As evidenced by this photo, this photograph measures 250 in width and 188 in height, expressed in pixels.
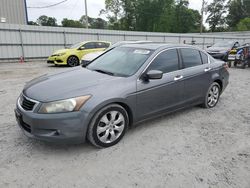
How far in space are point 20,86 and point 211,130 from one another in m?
5.92

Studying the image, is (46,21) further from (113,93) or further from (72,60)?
(113,93)

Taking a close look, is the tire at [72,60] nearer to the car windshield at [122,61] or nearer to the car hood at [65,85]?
the car windshield at [122,61]

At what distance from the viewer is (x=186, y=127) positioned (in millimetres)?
3898

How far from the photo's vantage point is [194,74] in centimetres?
426

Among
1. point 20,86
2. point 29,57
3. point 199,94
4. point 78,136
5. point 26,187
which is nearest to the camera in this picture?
point 26,187

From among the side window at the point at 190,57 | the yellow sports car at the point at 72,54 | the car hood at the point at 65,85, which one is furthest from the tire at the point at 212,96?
the yellow sports car at the point at 72,54

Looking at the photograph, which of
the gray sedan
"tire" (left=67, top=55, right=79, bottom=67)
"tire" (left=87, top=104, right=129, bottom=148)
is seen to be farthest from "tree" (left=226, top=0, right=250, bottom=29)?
"tire" (left=87, top=104, right=129, bottom=148)

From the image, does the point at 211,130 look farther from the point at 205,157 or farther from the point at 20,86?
the point at 20,86

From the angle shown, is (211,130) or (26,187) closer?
(26,187)

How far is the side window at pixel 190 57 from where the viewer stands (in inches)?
166

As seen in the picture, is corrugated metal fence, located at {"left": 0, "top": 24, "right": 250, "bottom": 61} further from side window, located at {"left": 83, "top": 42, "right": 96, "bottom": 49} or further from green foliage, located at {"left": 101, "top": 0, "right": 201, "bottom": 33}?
green foliage, located at {"left": 101, "top": 0, "right": 201, "bottom": 33}

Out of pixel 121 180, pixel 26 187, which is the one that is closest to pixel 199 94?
pixel 121 180

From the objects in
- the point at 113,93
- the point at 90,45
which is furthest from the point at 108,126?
the point at 90,45


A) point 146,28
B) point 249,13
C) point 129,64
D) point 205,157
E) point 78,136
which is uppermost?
point 249,13
